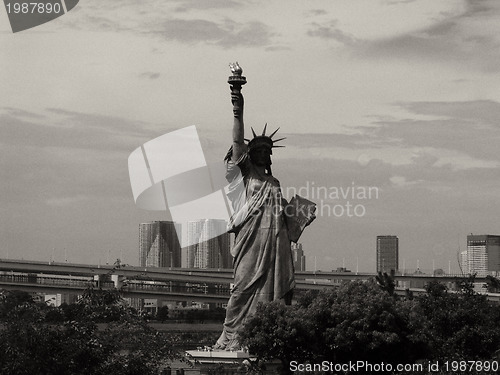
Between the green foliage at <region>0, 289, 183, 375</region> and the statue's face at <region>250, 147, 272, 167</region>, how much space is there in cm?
657

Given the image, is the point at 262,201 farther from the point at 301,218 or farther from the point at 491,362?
the point at 491,362

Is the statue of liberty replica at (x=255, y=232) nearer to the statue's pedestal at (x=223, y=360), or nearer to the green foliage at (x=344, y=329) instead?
the statue's pedestal at (x=223, y=360)

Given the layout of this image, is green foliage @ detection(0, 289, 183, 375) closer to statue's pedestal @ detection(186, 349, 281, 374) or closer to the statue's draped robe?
statue's pedestal @ detection(186, 349, 281, 374)

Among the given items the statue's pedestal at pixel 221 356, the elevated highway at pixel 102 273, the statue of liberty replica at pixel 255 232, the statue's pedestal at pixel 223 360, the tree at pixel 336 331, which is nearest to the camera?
the tree at pixel 336 331

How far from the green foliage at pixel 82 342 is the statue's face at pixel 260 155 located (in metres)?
6.57

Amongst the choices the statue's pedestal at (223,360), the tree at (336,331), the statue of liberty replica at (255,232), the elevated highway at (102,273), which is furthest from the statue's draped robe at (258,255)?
the elevated highway at (102,273)

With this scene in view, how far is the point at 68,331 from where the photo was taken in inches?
1114

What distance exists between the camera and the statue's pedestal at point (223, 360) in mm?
32781

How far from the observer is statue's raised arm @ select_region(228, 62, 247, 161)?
34.1m

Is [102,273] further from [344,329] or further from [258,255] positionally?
[344,329]

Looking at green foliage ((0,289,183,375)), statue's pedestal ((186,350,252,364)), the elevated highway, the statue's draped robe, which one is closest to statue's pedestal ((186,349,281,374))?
statue's pedestal ((186,350,252,364))

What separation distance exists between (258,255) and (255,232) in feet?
2.27

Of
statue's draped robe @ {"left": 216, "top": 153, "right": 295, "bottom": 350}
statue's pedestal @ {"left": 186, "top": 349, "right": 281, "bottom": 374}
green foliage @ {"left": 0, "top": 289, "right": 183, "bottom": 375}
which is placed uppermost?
statue's draped robe @ {"left": 216, "top": 153, "right": 295, "bottom": 350}

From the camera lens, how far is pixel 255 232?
3444 centimetres
